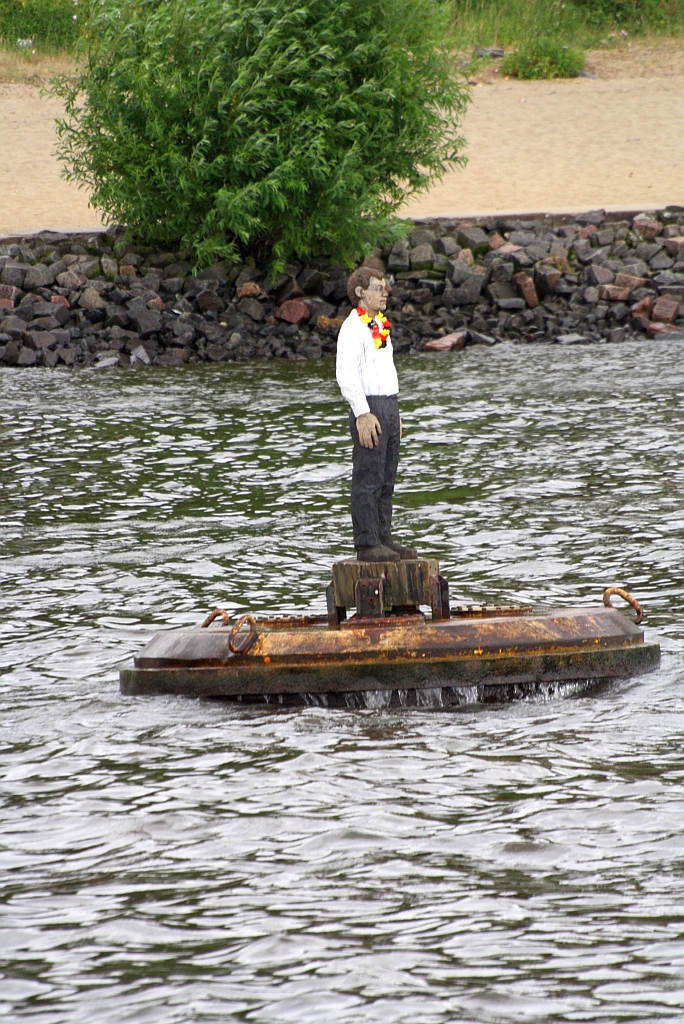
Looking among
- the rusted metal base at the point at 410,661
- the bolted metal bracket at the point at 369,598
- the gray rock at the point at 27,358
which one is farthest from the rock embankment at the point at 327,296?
the rusted metal base at the point at 410,661

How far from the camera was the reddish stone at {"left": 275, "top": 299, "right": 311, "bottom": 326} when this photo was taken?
86.5ft

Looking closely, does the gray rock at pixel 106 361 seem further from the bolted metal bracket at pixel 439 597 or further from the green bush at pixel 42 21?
the green bush at pixel 42 21

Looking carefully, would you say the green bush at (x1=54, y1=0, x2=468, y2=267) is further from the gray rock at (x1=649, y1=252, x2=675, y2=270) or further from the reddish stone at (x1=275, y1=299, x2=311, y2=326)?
the gray rock at (x1=649, y1=252, x2=675, y2=270)

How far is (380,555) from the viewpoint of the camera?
28.7 feet

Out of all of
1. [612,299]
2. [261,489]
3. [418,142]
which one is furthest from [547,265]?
[261,489]

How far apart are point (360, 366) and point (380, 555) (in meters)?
1.12

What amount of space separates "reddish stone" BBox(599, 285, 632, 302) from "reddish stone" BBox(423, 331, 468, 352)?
3.42 m

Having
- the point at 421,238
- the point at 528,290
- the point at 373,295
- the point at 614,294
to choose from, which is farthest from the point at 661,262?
the point at 373,295

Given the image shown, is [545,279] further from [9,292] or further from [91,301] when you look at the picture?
[9,292]

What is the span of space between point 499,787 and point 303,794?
3.02 feet

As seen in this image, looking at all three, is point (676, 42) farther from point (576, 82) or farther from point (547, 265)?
point (547, 265)

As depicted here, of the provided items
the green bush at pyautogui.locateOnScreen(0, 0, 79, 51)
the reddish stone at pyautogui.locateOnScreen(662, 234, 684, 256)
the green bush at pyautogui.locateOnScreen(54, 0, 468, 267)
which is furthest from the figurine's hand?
the green bush at pyautogui.locateOnScreen(0, 0, 79, 51)

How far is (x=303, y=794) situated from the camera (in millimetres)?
6953

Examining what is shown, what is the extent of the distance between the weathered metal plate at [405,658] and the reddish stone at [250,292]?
19419mm
